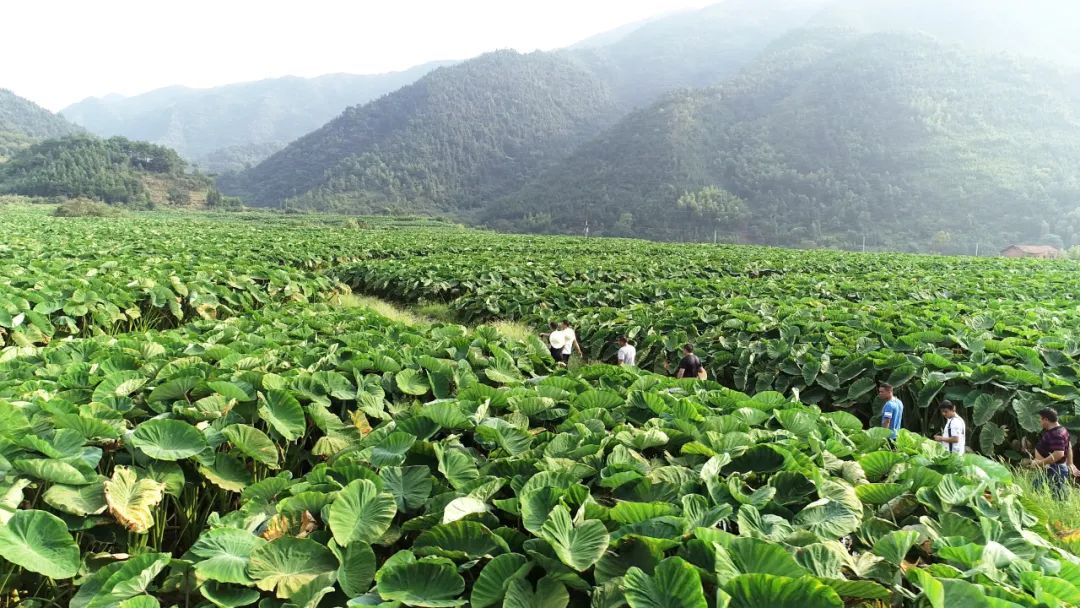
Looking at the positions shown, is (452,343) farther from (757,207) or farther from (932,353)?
(757,207)

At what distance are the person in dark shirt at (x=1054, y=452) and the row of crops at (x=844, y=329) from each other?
402mm

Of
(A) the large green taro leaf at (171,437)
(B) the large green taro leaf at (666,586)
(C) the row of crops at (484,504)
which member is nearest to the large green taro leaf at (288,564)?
(C) the row of crops at (484,504)

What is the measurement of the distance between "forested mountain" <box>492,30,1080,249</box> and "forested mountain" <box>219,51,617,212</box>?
3263 centimetres

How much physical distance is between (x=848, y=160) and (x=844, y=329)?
10418cm

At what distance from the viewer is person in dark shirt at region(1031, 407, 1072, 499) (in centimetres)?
536

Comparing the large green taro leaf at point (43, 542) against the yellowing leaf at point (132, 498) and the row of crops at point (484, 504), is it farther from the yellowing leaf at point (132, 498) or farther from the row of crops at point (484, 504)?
A: the yellowing leaf at point (132, 498)

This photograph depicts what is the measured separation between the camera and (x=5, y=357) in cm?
471

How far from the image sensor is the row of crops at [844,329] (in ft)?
21.2

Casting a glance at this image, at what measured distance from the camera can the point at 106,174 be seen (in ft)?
321

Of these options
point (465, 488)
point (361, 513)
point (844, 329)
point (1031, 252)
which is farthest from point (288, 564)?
point (1031, 252)

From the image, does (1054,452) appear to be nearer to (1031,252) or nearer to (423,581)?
(423,581)

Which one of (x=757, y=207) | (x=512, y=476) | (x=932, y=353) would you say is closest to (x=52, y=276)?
(x=512, y=476)

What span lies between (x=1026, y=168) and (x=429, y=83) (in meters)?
156

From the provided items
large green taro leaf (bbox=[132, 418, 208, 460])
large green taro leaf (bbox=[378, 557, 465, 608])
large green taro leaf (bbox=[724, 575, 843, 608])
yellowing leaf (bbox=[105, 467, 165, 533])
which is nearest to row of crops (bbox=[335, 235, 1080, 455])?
large green taro leaf (bbox=[724, 575, 843, 608])
